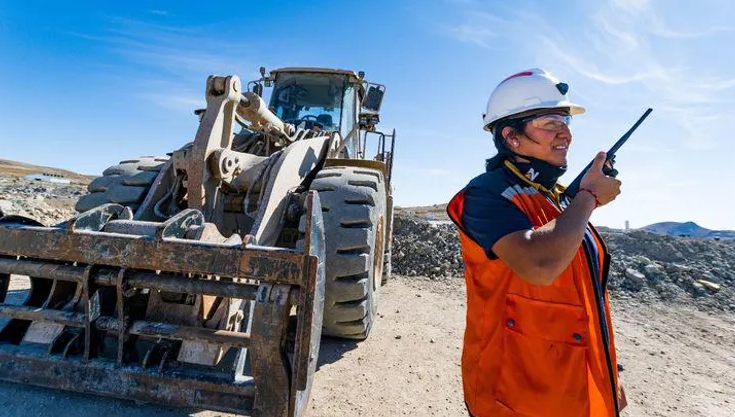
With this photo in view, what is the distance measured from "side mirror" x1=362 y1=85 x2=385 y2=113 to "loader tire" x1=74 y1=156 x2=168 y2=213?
2798 mm

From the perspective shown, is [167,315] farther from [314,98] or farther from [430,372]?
[314,98]

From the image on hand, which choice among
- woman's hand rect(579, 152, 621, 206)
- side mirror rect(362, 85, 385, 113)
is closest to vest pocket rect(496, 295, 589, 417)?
woman's hand rect(579, 152, 621, 206)

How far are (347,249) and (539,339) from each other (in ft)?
6.43

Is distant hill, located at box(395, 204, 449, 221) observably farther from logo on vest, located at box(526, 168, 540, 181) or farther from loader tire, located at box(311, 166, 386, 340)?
logo on vest, located at box(526, 168, 540, 181)

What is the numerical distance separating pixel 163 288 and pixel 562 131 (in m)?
2.06

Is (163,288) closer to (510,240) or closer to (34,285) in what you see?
(34,285)

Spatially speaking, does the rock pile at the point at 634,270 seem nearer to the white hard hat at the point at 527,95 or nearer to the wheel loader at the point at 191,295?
the wheel loader at the point at 191,295

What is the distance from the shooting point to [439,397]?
133 inches

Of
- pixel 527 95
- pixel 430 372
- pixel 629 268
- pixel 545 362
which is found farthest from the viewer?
pixel 629 268

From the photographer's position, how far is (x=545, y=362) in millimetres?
1497

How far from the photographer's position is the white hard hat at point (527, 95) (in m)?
1.79

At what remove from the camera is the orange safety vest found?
4.85ft

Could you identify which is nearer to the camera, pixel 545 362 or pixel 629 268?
pixel 545 362

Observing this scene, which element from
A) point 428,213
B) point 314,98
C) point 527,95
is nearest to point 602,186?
point 527,95
